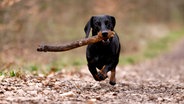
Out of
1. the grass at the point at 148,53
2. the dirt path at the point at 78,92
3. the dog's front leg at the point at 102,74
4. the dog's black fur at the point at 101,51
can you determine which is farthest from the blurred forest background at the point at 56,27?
the dog's front leg at the point at 102,74

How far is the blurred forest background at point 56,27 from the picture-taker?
14854 millimetres

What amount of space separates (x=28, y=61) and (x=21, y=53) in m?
0.30

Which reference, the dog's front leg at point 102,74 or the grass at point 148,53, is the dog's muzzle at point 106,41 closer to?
the dog's front leg at point 102,74

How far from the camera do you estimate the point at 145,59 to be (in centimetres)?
2359

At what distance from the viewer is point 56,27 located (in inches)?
1001

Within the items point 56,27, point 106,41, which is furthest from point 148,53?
point 106,41

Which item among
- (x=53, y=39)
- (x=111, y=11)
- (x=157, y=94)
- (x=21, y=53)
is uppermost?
(x=111, y=11)

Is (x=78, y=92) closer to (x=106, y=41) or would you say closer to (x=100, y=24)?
(x=106, y=41)

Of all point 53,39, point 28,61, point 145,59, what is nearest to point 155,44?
point 145,59

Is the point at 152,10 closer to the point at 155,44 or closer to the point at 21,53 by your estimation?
the point at 155,44

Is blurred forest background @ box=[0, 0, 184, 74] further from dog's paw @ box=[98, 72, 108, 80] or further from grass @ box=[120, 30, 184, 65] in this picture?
dog's paw @ box=[98, 72, 108, 80]

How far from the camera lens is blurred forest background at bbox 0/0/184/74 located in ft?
48.7

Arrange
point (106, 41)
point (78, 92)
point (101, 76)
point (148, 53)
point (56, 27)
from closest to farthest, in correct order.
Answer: point (78, 92) < point (106, 41) < point (101, 76) < point (56, 27) < point (148, 53)

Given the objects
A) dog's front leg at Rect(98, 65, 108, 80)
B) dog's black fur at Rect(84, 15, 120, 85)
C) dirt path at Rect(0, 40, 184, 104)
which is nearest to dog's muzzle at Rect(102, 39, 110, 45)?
dog's black fur at Rect(84, 15, 120, 85)
